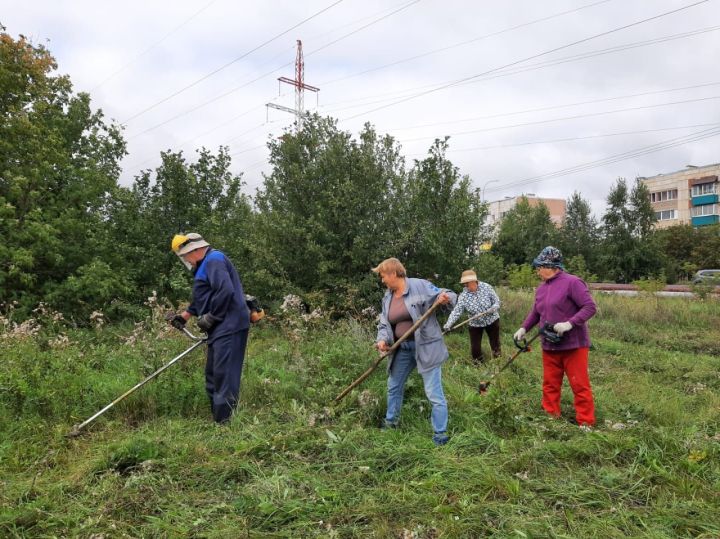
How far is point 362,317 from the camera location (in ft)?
27.1

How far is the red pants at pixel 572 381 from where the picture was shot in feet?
14.0

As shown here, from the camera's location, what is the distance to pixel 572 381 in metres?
4.33

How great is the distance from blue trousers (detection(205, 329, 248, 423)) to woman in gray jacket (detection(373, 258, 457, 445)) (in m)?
1.30

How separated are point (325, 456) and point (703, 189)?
61870mm

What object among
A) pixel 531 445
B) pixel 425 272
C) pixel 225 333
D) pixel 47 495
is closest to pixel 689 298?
pixel 425 272

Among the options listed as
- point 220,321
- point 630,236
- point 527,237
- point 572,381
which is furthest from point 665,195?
point 220,321

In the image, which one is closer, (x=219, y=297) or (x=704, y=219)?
(x=219, y=297)

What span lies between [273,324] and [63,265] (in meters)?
4.35

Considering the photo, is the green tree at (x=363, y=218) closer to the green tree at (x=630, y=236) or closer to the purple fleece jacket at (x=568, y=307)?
the purple fleece jacket at (x=568, y=307)

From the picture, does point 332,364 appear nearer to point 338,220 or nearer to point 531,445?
point 531,445

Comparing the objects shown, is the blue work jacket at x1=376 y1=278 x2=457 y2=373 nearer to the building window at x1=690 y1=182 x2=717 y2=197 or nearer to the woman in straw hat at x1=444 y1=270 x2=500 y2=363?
the woman in straw hat at x1=444 y1=270 x2=500 y2=363

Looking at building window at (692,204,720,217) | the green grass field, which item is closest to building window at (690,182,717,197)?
building window at (692,204,720,217)

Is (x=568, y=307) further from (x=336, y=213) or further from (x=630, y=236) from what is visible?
(x=630, y=236)

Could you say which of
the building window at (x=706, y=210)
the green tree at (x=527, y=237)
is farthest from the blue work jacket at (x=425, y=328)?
the building window at (x=706, y=210)
